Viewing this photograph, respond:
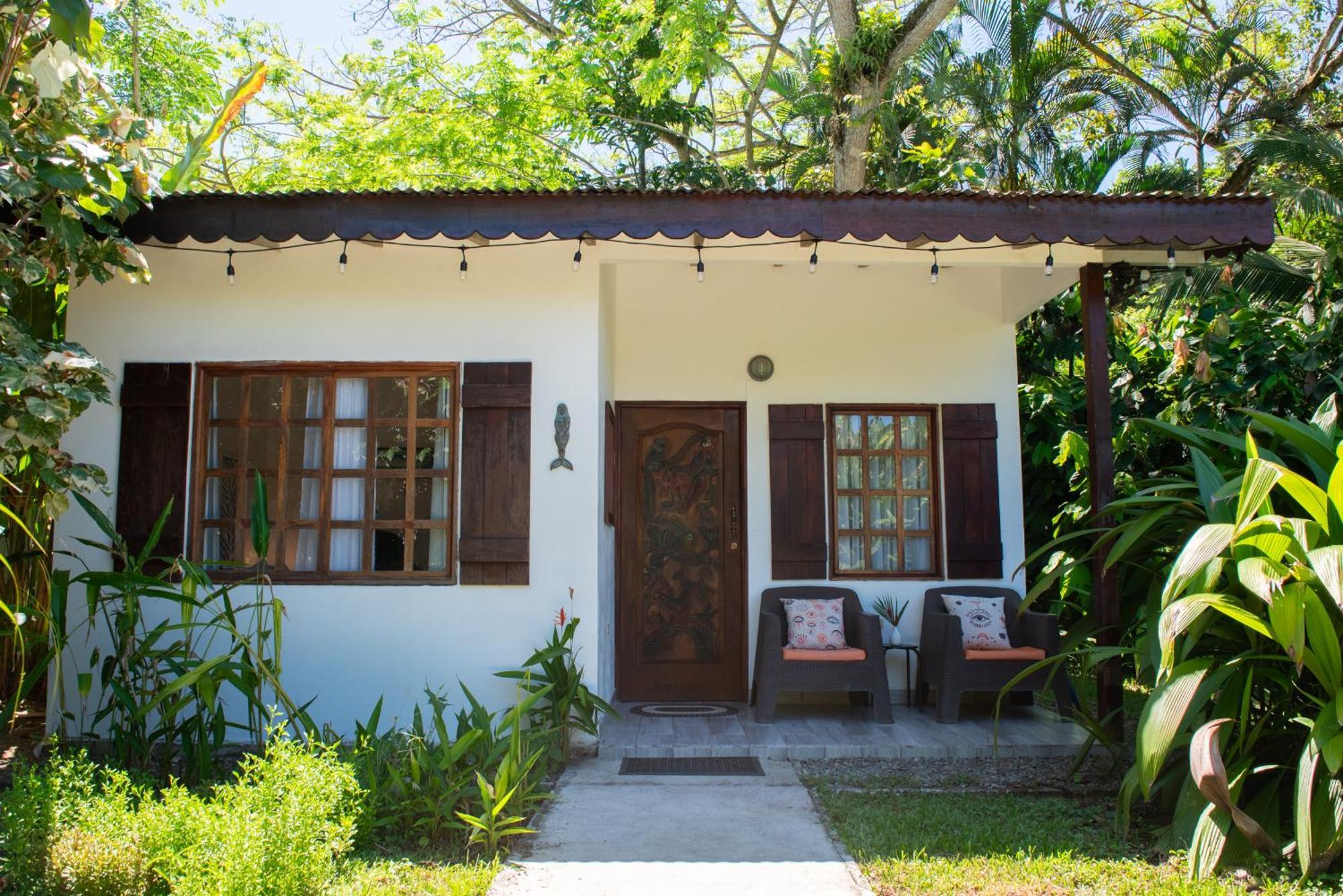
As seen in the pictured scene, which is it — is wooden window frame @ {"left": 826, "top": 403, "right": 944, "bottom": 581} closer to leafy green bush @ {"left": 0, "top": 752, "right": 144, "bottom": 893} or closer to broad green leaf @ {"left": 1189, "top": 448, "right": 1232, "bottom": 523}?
broad green leaf @ {"left": 1189, "top": 448, "right": 1232, "bottom": 523}

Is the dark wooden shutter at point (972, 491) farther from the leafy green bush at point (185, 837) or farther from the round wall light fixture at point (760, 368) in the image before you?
the leafy green bush at point (185, 837)

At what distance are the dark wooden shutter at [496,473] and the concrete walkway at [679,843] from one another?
3.85 ft

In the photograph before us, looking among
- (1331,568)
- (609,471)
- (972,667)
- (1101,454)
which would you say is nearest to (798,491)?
(609,471)

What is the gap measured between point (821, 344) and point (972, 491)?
4.68 ft

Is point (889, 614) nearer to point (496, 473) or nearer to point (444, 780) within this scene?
point (496, 473)

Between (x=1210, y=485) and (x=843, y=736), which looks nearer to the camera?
(x=1210, y=485)

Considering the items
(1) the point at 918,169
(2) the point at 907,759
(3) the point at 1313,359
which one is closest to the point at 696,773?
(2) the point at 907,759

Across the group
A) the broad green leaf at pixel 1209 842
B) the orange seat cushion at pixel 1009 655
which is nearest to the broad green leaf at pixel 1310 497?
the broad green leaf at pixel 1209 842

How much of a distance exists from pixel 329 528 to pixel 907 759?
11.0ft

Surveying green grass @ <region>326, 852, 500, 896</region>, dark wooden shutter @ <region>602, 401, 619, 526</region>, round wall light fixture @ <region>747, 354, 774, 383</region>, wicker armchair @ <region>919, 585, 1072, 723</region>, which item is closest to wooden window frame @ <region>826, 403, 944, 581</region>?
round wall light fixture @ <region>747, 354, 774, 383</region>

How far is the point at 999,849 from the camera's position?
3.83 metres

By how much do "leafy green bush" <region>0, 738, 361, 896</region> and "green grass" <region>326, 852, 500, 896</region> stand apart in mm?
115

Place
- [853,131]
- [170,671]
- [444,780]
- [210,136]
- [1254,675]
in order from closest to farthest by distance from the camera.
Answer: [1254,675] < [444,780] < [170,671] < [210,136] < [853,131]

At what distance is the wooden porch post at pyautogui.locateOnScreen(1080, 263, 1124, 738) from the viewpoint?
17.2 feet
